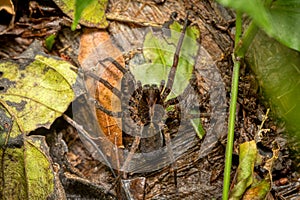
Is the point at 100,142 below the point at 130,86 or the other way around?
below

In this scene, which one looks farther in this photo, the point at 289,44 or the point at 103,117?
the point at 103,117

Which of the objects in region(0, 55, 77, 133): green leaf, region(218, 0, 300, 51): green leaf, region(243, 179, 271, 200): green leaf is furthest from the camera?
region(0, 55, 77, 133): green leaf

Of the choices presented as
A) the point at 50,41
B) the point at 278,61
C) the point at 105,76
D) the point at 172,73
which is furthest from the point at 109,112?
the point at 278,61

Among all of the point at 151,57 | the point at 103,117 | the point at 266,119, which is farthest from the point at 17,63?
the point at 266,119

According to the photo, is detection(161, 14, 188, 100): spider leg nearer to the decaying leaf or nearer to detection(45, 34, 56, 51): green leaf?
detection(45, 34, 56, 51): green leaf

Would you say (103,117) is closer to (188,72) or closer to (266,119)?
(188,72)

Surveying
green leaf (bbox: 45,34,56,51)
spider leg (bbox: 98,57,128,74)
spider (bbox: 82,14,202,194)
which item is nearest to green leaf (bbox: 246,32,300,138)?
spider (bbox: 82,14,202,194)

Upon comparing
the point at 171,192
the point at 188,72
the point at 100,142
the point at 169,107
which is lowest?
the point at 171,192
